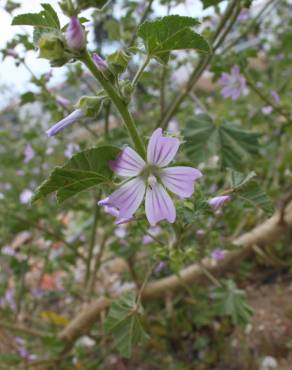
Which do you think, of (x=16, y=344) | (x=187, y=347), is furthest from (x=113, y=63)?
(x=16, y=344)

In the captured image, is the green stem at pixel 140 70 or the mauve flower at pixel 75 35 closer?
the mauve flower at pixel 75 35

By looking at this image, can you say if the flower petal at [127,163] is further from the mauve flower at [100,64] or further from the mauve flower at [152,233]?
the mauve flower at [152,233]

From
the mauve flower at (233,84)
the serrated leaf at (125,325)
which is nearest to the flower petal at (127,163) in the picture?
the serrated leaf at (125,325)

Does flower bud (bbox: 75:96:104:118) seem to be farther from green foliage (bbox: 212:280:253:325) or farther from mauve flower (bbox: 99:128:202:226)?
green foliage (bbox: 212:280:253:325)

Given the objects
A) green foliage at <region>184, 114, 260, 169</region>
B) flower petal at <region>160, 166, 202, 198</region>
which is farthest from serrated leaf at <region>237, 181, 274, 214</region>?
green foliage at <region>184, 114, 260, 169</region>

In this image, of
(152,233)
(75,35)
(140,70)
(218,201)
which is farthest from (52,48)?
(152,233)

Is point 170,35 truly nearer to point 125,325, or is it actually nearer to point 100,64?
point 100,64
